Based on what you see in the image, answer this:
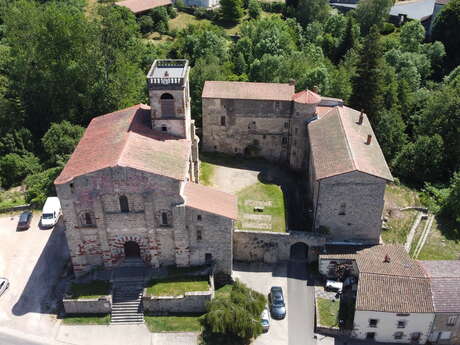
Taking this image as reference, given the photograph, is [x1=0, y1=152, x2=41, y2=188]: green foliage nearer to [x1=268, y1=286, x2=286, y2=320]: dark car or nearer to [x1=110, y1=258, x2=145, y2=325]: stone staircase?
[x1=110, y1=258, x2=145, y2=325]: stone staircase

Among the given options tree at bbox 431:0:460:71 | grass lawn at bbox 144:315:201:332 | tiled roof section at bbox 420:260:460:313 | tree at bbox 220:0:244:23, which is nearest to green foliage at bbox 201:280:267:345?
grass lawn at bbox 144:315:201:332

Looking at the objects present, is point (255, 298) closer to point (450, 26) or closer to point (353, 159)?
point (353, 159)

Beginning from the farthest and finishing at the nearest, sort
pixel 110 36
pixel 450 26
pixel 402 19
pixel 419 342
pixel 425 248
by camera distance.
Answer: pixel 402 19 → pixel 450 26 → pixel 110 36 → pixel 425 248 → pixel 419 342

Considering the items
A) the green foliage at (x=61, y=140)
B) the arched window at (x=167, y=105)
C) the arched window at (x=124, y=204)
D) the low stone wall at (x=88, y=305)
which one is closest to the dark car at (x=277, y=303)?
the low stone wall at (x=88, y=305)

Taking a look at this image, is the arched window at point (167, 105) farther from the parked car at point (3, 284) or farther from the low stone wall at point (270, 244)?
the parked car at point (3, 284)

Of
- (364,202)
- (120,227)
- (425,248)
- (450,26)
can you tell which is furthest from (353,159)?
(450,26)

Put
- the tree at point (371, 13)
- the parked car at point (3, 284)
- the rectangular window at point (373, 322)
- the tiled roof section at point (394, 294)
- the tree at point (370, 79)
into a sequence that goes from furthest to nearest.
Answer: the tree at point (371, 13) → the tree at point (370, 79) → the parked car at point (3, 284) → the rectangular window at point (373, 322) → the tiled roof section at point (394, 294)

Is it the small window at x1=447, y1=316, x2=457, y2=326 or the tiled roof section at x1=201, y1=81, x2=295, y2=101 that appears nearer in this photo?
the small window at x1=447, y1=316, x2=457, y2=326
